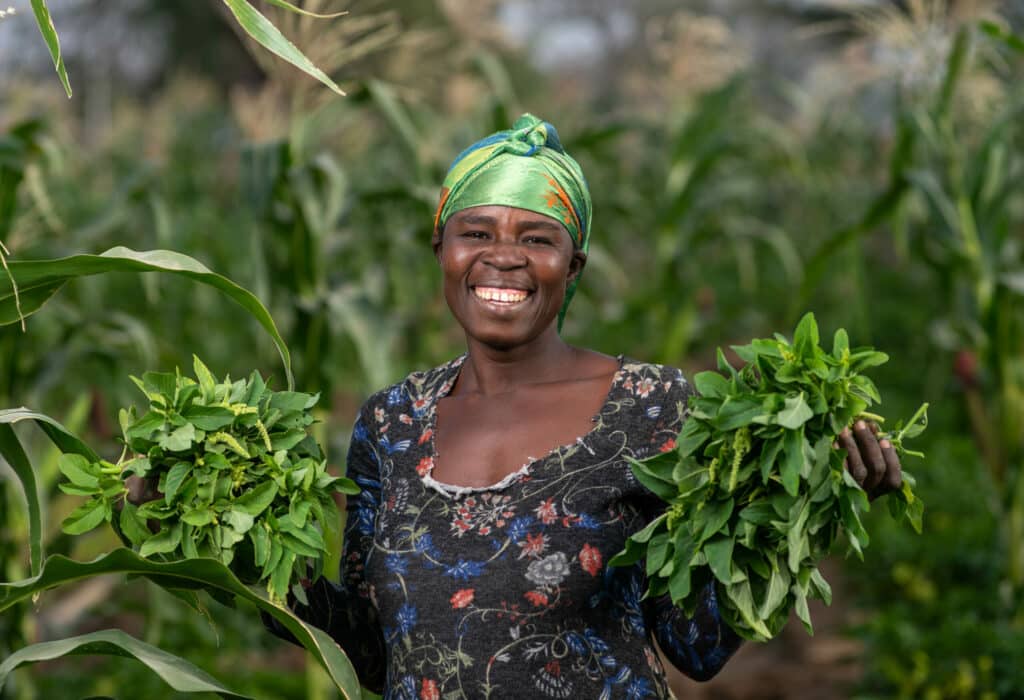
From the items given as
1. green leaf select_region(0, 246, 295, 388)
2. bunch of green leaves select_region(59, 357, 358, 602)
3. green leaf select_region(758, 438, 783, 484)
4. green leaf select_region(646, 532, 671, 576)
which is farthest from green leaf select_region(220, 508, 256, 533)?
green leaf select_region(758, 438, 783, 484)

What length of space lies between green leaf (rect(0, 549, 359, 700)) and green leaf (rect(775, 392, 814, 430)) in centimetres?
60

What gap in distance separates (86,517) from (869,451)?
0.90m

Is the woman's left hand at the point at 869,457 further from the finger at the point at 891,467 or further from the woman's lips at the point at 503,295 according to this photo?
the woman's lips at the point at 503,295

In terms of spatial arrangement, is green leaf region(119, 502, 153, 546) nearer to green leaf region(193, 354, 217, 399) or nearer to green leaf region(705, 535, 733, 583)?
green leaf region(193, 354, 217, 399)

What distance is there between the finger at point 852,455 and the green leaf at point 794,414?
1.9 inches

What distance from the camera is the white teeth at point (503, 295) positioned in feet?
5.31

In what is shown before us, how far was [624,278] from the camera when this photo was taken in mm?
5598

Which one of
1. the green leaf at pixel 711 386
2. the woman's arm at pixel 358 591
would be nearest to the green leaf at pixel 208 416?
the woman's arm at pixel 358 591

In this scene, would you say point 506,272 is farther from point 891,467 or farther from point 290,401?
point 891,467

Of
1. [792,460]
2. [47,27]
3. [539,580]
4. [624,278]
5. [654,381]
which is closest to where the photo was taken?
[792,460]

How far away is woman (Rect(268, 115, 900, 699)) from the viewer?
154cm

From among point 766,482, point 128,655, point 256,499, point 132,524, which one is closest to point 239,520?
point 256,499

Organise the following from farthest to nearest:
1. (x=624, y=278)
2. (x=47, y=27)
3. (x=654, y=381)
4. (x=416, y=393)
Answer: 1. (x=624, y=278)
2. (x=416, y=393)
3. (x=654, y=381)
4. (x=47, y=27)

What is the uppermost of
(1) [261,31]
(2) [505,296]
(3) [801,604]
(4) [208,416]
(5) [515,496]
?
(1) [261,31]
